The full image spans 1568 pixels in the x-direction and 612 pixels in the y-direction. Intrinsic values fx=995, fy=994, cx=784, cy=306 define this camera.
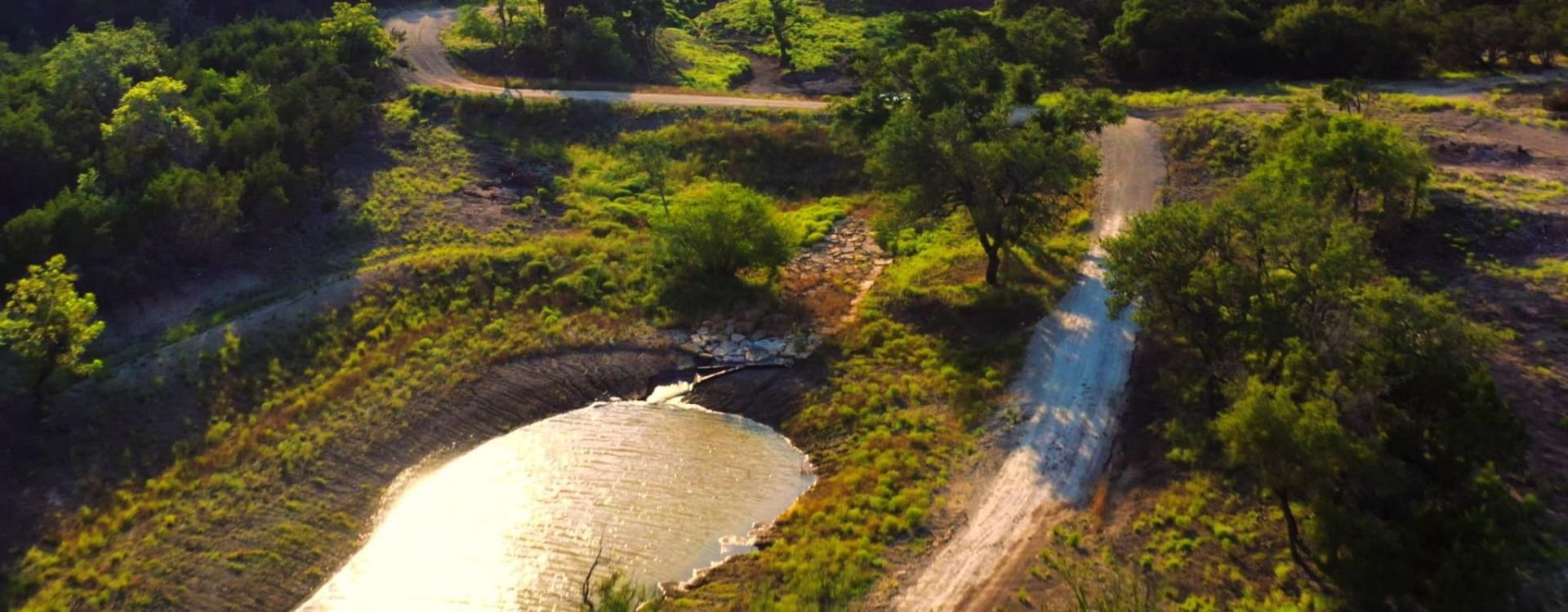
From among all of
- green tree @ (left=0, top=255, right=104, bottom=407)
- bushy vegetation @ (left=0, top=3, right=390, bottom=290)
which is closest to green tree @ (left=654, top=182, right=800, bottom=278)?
bushy vegetation @ (left=0, top=3, right=390, bottom=290)

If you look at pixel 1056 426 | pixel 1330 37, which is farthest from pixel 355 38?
pixel 1330 37

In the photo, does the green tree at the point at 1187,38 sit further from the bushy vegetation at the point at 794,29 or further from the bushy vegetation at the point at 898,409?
the bushy vegetation at the point at 898,409

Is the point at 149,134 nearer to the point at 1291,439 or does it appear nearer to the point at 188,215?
the point at 188,215

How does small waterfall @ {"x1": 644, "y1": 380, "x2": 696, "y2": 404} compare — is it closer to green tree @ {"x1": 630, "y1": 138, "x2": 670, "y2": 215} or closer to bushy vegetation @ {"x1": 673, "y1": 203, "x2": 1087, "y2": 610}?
bushy vegetation @ {"x1": 673, "y1": 203, "x2": 1087, "y2": 610}

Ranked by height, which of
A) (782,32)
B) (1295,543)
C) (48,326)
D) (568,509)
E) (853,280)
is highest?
(782,32)

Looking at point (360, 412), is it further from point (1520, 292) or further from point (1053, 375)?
point (1520, 292)

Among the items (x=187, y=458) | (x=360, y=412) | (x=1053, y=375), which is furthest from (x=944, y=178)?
(x=187, y=458)

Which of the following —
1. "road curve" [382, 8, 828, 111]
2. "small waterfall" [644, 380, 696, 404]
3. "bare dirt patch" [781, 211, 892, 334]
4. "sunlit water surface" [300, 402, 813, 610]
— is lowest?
"sunlit water surface" [300, 402, 813, 610]
